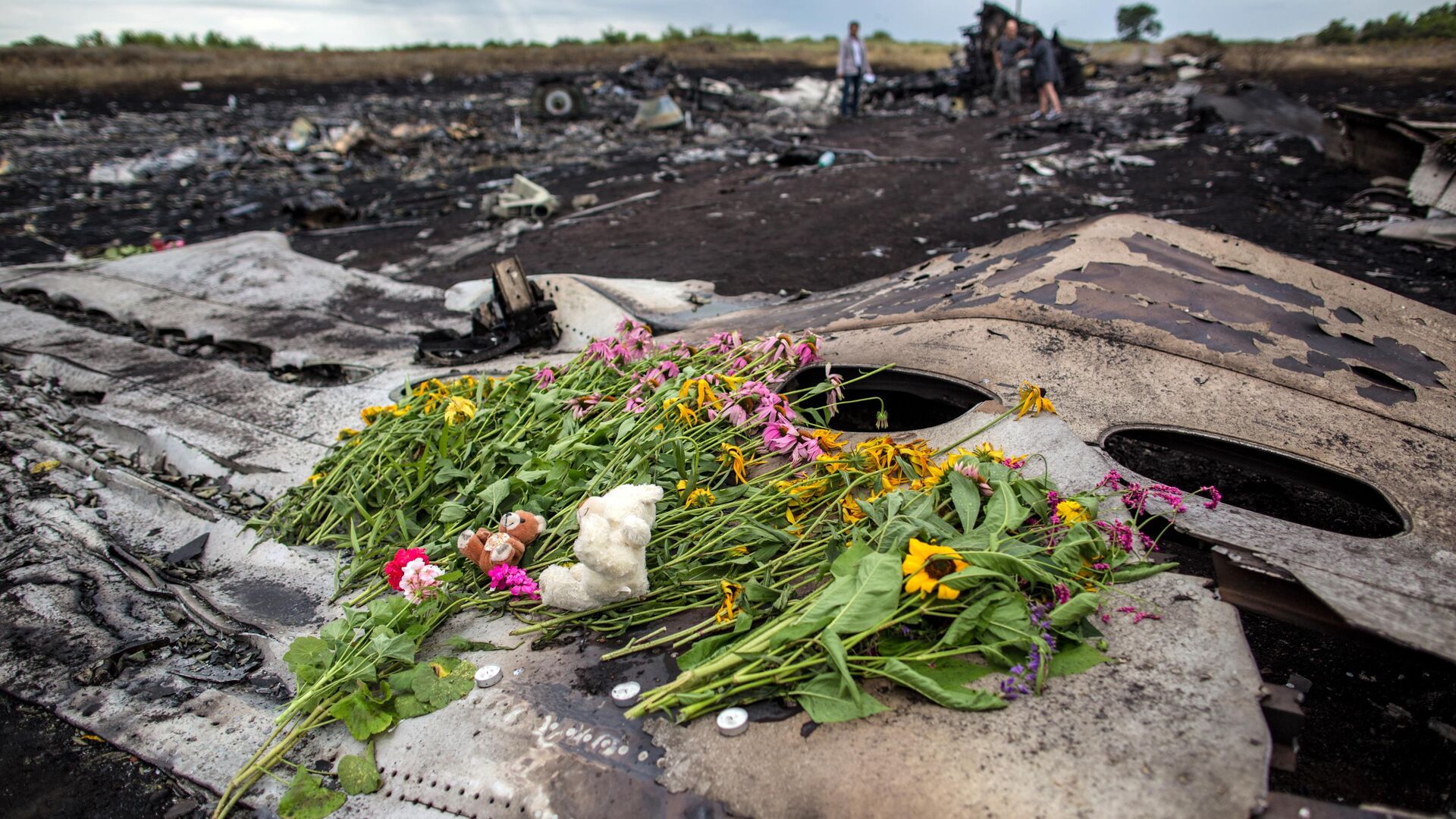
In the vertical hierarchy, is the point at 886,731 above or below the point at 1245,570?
below

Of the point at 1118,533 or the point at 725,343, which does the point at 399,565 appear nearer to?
the point at 725,343

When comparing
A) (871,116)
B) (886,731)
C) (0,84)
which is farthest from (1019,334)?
(0,84)

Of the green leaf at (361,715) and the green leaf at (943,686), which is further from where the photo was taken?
the green leaf at (361,715)

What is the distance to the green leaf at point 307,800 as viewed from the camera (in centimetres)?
194

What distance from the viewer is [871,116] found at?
17.6 meters

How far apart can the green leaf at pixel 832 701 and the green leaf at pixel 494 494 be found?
4.51ft

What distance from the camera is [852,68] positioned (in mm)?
16750

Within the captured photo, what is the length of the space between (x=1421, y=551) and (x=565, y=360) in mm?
3678

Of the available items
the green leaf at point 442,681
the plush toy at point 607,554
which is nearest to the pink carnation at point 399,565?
the green leaf at point 442,681

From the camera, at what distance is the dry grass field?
2250 centimetres

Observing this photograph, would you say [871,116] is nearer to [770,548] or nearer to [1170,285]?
[1170,285]

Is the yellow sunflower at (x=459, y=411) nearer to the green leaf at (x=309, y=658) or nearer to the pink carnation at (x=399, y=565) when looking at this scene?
the pink carnation at (x=399, y=565)

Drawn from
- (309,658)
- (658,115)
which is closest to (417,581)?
(309,658)

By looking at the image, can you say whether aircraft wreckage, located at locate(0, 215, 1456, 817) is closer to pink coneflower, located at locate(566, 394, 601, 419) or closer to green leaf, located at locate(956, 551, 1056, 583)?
green leaf, located at locate(956, 551, 1056, 583)
